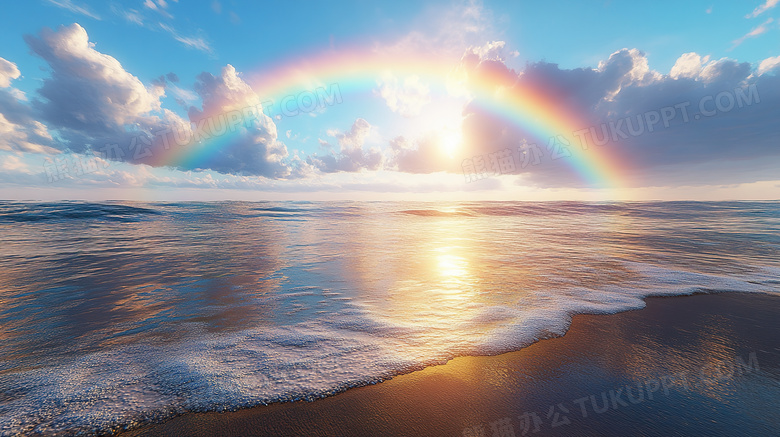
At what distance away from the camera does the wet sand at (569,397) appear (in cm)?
206

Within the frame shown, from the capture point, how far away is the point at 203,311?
421 cm

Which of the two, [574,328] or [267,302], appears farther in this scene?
[267,302]

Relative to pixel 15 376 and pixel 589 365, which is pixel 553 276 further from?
pixel 15 376

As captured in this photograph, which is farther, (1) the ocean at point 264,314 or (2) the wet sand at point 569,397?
(1) the ocean at point 264,314

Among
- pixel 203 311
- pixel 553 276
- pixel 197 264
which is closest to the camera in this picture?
pixel 203 311

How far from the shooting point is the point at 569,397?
2377mm

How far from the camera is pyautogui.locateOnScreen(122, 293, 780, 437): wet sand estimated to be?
206cm

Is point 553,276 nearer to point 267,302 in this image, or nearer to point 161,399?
point 267,302

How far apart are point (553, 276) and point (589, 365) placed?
12.2 ft

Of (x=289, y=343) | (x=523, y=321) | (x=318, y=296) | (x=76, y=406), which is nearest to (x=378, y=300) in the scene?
(x=318, y=296)

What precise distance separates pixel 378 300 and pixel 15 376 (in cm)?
394

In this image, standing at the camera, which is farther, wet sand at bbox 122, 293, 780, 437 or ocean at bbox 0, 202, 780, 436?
ocean at bbox 0, 202, 780, 436

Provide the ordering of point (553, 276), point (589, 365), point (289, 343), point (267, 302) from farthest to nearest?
point (553, 276) → point (267, 302) → point (289, 343) → point (589, 365)

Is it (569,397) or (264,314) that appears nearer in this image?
(569,397)
